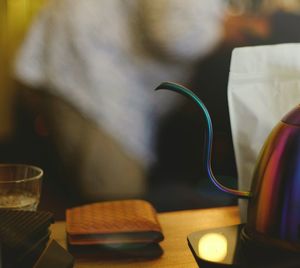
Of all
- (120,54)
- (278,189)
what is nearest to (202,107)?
(278,189)

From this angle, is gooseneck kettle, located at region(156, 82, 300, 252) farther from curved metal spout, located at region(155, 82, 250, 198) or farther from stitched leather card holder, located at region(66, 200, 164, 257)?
stitched leather card holder, located at region(66, 200, 164, 257)

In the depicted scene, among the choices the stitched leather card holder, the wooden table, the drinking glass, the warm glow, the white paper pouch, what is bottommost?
the wooden table

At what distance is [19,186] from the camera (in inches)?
30.1

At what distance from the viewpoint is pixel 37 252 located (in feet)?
2.15

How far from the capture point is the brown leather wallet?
745mm

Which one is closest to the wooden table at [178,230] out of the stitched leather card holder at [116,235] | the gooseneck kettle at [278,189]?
the stitched leather card holder at [116,235]

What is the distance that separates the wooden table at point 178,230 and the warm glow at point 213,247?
0.08m

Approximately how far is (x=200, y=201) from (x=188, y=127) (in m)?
0.14

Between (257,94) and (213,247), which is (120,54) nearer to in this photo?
(257,94)

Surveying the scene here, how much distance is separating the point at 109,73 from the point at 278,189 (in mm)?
355

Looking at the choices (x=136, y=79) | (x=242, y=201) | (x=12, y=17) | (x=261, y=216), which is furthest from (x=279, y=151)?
(x=12, y=17)

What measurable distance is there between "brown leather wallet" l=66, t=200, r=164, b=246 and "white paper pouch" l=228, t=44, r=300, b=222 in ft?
0.52

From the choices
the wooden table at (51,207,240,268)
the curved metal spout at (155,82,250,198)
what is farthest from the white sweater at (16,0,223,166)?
the curved metal spout at (155,82,250,198)

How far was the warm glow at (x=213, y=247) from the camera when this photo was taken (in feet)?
2.02
